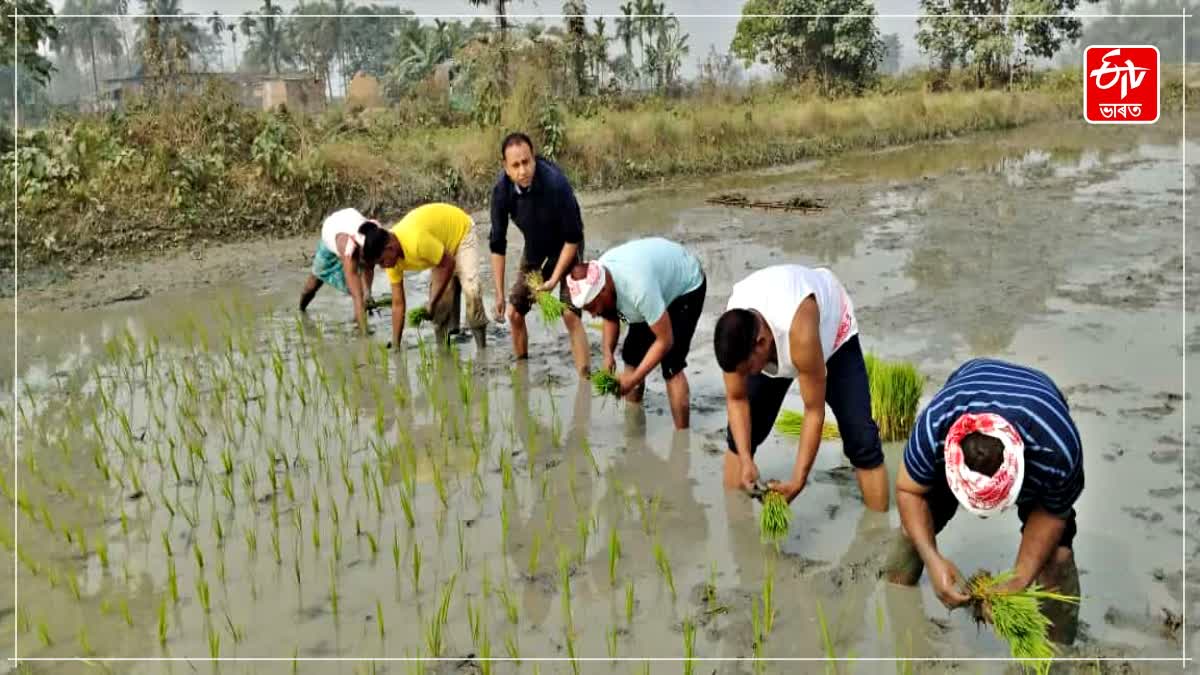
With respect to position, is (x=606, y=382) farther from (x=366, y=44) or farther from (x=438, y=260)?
(x=366, y=44)

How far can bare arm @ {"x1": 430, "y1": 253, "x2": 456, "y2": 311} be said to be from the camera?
649 centimetres

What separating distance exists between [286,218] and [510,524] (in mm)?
8080

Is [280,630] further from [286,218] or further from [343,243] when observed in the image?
[286,218]

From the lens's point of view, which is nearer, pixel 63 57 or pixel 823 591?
pixel 823 591

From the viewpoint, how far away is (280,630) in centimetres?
328

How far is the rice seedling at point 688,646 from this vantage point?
9.48 feet

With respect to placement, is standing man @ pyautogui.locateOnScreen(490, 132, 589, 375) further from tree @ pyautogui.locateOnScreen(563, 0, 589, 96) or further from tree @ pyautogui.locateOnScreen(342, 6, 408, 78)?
tree @ pyautogui.locateOnScreen(342, 6, 408, 78)

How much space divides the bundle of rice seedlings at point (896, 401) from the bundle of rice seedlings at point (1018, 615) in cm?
196

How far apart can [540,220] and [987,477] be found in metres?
3.71

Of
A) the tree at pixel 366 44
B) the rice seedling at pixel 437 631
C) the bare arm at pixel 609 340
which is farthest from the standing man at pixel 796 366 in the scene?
the tree at pixel 366 44

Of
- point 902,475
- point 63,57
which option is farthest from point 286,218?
point 63,57

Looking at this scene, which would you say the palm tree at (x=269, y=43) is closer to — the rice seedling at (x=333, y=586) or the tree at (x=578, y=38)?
the tree at (x=578, y=38)

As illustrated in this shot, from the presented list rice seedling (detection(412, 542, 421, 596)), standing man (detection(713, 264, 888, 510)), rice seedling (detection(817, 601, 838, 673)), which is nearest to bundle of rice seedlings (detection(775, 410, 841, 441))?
standing man (detection(713, 264, 888, 510))

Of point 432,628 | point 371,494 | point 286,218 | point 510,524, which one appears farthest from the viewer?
point 286,218
